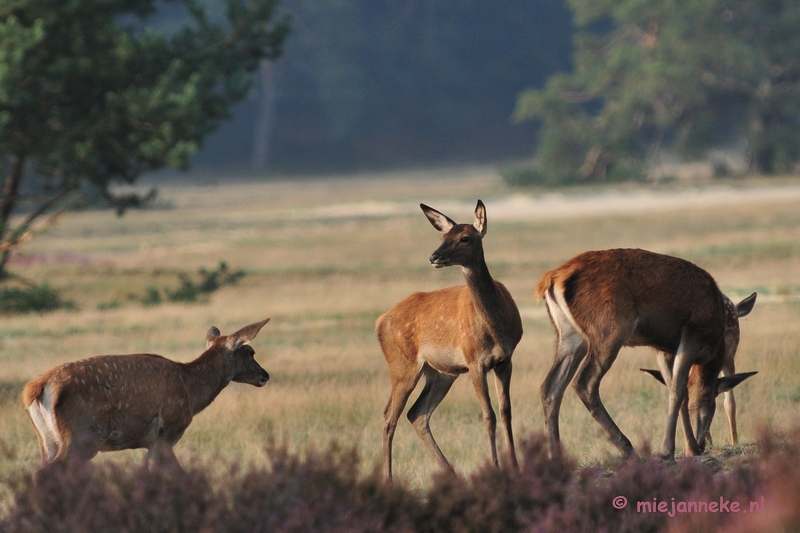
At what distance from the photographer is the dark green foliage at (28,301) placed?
23516mm

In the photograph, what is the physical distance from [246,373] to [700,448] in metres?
3.39

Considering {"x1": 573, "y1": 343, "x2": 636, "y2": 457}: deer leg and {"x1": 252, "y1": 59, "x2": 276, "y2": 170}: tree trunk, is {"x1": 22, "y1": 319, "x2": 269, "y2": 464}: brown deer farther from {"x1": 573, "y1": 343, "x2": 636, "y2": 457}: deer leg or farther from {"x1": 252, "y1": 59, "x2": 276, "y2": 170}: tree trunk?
{"x1": 252, "y1": 59, "x2": 276, "y2": 170}: tree trunk

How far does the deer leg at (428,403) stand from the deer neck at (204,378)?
4.83ft

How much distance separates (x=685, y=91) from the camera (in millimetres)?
59062

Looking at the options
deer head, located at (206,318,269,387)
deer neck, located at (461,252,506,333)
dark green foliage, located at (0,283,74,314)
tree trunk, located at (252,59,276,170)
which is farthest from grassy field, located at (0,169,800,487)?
tree trunk, located at (252,59,276,170)

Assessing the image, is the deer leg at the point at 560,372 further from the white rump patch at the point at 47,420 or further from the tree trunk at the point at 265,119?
the tree trunk at the point at 265,119

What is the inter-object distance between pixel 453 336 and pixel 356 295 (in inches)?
596

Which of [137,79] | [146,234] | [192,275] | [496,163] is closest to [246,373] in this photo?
[137,79]

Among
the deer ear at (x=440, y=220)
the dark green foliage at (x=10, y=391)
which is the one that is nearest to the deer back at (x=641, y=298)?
the deer ear at (x=440, y=220)

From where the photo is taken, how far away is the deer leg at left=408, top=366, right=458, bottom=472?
30.9 feet

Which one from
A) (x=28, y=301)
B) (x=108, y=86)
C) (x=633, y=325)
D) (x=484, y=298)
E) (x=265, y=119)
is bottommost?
(x=28, y=301)

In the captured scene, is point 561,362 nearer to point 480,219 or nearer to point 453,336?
point 453,336

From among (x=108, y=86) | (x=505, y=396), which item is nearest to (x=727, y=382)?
(x=505, y=396)

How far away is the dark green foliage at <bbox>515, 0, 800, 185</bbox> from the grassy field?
4.73 m
